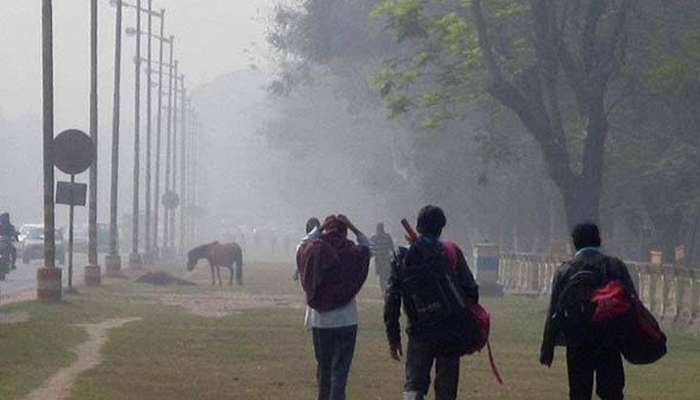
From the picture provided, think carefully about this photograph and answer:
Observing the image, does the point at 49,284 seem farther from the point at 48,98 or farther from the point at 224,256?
the point at 224,256

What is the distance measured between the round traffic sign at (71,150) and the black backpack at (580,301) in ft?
77.5

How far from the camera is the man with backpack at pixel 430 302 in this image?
13.6 m

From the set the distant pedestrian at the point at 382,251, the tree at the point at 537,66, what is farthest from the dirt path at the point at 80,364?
the tree at the point at 537,66

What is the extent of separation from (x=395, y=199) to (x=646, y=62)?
45.1 meters

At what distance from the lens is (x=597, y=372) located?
13.9m

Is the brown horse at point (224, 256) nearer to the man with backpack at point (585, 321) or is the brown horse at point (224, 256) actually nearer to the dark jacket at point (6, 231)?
the dark jacket at point (6, 231)

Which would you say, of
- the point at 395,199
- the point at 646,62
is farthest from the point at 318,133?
the point at 646,62

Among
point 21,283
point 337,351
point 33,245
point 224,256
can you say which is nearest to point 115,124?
point 224,256

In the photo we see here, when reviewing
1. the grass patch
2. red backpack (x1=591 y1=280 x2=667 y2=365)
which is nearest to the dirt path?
the grass patch

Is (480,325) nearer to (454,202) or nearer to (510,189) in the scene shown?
(510,189)

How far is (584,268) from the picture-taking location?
13.8 metres

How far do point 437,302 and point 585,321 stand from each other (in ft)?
3.69

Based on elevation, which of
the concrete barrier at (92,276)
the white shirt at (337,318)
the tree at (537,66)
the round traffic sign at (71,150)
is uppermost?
the tree at (537,66)

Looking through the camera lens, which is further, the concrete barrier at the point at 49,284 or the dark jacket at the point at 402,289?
the concrete barrier at the point at 49,284
